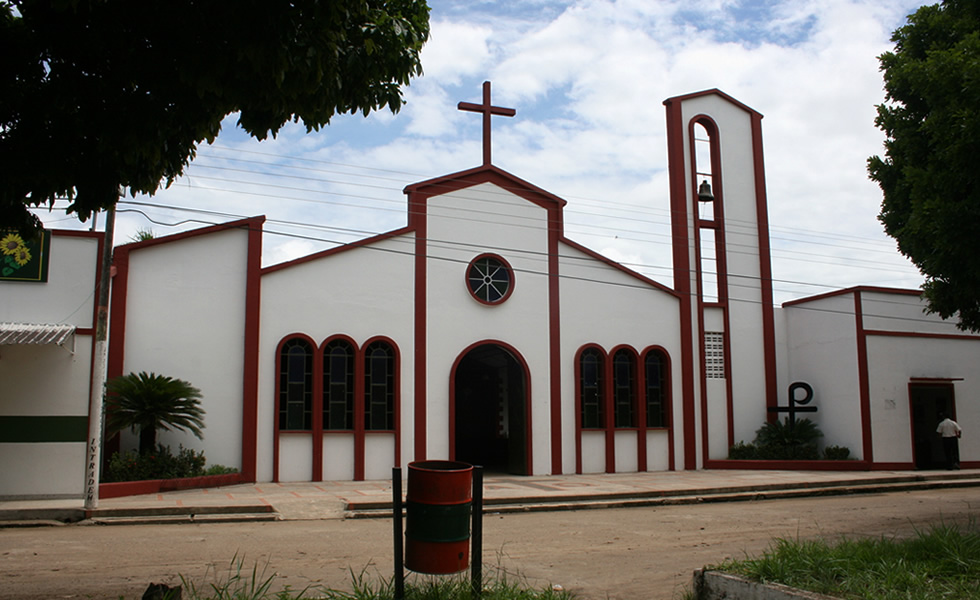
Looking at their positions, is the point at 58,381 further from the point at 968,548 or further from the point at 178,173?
the point at 968,548

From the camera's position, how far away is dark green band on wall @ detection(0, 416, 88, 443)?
41.2 feet

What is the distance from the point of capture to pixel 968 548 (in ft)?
20.7

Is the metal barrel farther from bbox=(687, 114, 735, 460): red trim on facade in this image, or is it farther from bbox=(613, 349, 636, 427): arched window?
bbox=(687, 114, 735, 460): red trim on facade

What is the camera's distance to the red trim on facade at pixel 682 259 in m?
20.0

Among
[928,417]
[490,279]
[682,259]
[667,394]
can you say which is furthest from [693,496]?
[928,417]

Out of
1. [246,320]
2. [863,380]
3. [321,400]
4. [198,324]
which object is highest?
[246,320]

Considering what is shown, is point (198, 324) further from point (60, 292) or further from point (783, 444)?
point (783, 444)

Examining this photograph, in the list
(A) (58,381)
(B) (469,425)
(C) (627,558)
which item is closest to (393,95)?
(C) (627,558)

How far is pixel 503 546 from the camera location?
29.6 ft

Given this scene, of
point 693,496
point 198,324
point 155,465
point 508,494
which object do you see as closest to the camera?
point 508,494

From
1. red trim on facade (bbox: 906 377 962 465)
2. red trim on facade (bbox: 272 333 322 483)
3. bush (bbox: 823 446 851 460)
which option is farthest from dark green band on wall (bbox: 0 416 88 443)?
red trim on facade (bbox: 906 377 962 465)

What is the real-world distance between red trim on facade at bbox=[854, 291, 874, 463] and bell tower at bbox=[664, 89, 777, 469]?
7.43ft

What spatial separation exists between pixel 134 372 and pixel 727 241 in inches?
575

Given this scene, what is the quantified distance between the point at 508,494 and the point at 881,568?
8.64 m
